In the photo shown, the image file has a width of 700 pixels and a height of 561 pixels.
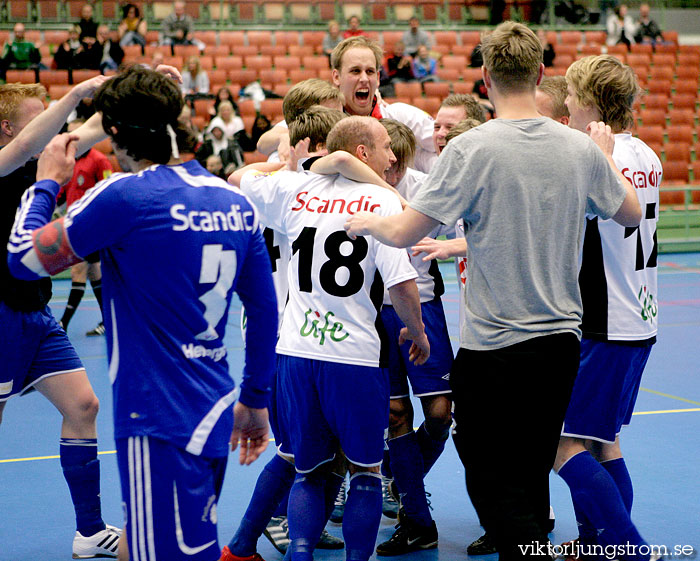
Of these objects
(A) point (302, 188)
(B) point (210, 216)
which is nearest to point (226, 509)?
(A) point (302, 188)

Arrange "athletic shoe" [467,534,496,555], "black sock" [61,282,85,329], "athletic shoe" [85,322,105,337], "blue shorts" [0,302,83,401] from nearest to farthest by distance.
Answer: "blue shorts" [0,302,83,401] < "athletic shoe" [467,534,496,555] < "black sock" [61,282,85,329] < "athletic shoe" [85,322,105,337]

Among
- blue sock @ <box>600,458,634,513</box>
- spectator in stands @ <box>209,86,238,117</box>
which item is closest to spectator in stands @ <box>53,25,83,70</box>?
spectator in stands @ <box>209,86,238,117</box>

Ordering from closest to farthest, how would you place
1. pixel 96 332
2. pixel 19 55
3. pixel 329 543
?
1. pixel 329 543
2. pixel 96 332
3. pixel 19 55

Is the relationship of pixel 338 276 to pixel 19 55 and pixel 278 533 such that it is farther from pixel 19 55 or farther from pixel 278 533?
pixel 19 55

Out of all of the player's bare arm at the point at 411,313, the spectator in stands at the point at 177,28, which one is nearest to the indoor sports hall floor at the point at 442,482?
the player's bare arm at the point at 411,313

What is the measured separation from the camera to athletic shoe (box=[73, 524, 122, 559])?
3.78 meters

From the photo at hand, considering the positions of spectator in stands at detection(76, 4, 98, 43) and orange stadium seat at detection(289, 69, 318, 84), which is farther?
orange stadium seat at detection(289, 69, 318, 84)

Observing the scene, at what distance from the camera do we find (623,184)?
9.81ft

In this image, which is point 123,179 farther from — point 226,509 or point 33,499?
point 33,499

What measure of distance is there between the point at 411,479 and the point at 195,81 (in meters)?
13.1

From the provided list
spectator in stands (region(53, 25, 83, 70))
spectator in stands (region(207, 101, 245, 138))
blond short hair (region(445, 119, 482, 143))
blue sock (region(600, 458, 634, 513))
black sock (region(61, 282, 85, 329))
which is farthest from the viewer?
spectator in stands (region(53, 25, 83, 70))

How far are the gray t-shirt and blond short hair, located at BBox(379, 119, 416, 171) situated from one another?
1.27m

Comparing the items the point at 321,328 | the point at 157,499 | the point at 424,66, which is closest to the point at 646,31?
the point at 424,66

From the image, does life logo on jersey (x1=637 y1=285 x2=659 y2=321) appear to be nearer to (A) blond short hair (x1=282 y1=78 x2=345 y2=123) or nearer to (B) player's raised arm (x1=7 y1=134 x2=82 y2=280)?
(A) blond short hair (x1=282 y1=78 x2=345 y2=123)
